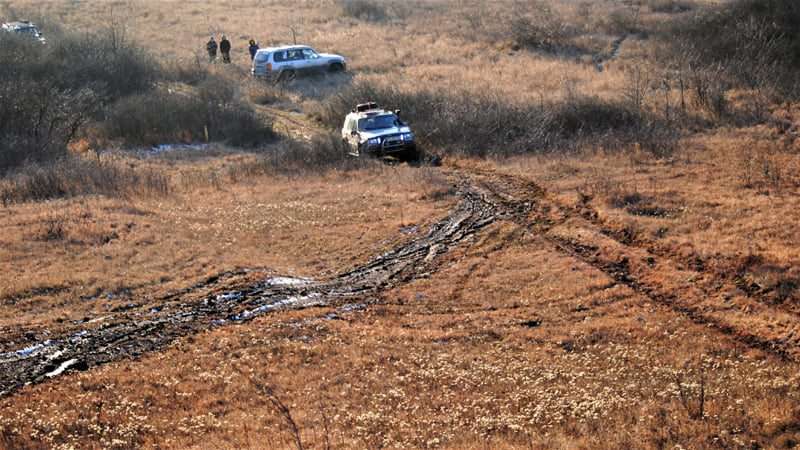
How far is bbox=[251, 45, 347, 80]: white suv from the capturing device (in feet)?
118

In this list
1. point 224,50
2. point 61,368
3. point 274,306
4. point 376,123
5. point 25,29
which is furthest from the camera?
point 224,50

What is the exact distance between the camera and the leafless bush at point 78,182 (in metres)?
21.6

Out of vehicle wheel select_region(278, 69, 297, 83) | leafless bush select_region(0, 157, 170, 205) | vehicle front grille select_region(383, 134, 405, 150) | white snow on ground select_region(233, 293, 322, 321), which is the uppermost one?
vehicle wheel select_region(278, 69, 297, 83)

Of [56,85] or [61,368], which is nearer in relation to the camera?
[61,368]

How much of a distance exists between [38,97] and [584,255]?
64.8ft

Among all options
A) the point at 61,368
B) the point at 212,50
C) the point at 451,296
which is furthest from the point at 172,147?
the point at 61,368

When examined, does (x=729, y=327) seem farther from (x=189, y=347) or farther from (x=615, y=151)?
(x=615, y=151)

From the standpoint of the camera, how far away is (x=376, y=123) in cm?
2512

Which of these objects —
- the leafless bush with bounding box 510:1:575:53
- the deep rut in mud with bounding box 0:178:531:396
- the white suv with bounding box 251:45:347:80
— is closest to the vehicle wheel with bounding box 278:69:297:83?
the white suv with bounding box 251:45:347:80

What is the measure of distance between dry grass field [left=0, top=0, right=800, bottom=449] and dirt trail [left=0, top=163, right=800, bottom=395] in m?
0.08

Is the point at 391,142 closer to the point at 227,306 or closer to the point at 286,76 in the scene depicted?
the point at 227,306

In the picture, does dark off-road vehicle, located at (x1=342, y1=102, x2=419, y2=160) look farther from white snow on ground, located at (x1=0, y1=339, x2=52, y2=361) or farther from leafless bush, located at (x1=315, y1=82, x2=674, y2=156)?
white snow on ground, located at (x1=0, y1=339, x2=52, y2=361)

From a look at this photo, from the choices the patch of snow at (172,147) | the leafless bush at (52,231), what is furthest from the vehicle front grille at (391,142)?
the leafless bush at (52,231)

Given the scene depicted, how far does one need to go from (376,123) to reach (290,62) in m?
12.2
